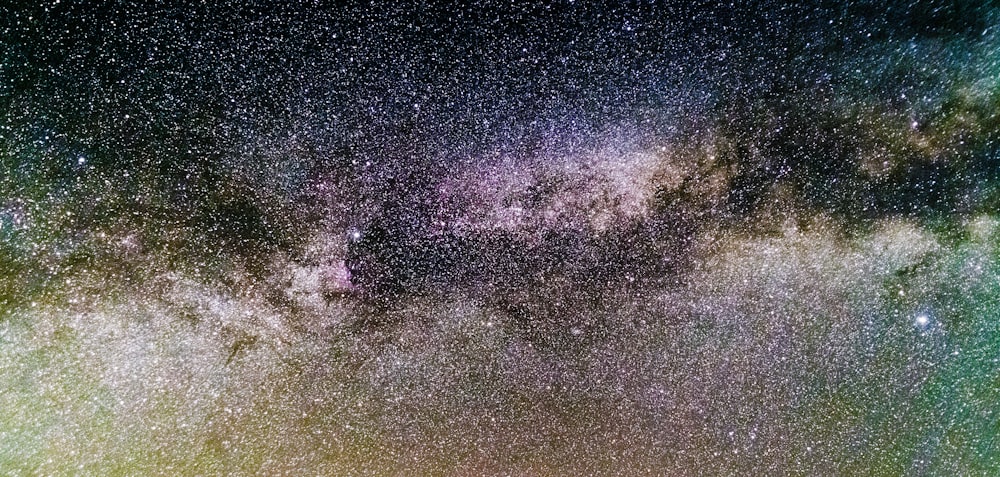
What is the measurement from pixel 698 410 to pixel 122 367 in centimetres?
241

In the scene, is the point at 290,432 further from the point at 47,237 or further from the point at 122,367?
the point at 47,237

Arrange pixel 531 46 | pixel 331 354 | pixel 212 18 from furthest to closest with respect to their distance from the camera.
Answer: pixel 331 354 < pixel 531 46 < pixel 212 18

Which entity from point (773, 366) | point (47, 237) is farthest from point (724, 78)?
point (47, 237)

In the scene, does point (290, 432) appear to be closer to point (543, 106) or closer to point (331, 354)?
point (331, 354)

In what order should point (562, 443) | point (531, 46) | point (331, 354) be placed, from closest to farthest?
point (531, 46) < point (331, 354) < point (562, 443)

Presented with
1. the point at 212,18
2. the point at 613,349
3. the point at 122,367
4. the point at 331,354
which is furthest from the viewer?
the point at 613,349

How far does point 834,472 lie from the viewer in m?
1.91

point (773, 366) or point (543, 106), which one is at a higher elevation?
point (543, 106)

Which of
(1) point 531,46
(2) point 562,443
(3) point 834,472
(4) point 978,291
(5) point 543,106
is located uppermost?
(1) point 531,46

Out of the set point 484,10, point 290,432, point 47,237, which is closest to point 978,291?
point 484,10

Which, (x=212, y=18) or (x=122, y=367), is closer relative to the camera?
(x=212, y=18)

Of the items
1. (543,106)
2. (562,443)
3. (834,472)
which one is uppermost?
(543,106)

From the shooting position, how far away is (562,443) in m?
1.80

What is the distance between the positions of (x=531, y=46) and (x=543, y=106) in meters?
0.20
